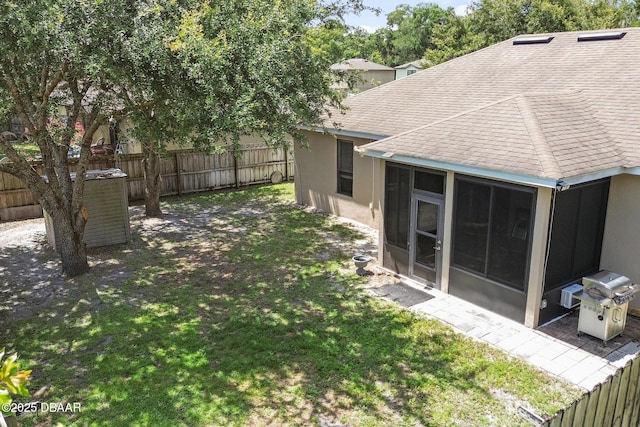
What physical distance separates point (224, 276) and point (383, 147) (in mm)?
4398

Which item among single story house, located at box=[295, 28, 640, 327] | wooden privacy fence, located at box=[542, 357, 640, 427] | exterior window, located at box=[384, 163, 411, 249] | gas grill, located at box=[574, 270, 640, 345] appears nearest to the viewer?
wooden privacy fence, located at box=[542, 357, 640, 427]

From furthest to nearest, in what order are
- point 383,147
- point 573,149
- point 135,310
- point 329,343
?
point 383,147 < point 135,310 < point 573,149 < point 329,343

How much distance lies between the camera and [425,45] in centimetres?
8462

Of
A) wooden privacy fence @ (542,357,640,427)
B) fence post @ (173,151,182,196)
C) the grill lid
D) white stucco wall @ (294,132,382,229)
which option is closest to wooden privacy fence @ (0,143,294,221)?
fence post @ (173,151,182,196)

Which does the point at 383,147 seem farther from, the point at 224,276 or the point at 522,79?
the point at 522,79

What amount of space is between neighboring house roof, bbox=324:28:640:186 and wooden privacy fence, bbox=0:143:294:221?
4.73m

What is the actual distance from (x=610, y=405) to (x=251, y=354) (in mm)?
4737

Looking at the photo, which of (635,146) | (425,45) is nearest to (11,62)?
(635,146)

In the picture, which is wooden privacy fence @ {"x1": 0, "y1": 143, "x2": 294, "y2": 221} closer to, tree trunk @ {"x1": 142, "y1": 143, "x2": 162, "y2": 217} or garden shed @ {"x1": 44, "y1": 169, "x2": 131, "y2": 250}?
tree trunk @ {"x1": 142, "y1": 143, "x2": 162, "y2": 217}

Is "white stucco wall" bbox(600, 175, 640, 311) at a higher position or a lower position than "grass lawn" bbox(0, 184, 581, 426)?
higher

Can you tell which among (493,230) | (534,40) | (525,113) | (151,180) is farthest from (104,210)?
(534,40)

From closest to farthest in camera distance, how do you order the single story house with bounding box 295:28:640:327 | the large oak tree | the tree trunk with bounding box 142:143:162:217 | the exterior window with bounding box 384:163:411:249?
the large oak tree
the single story house with bounding box 295:28:640:327
the exterior window with bounding box 384:163:411:249
the tree trunk with bounding box 142:143:162:217

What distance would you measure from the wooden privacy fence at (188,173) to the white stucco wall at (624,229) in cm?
922

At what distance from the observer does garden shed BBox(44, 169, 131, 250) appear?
11.7 m
